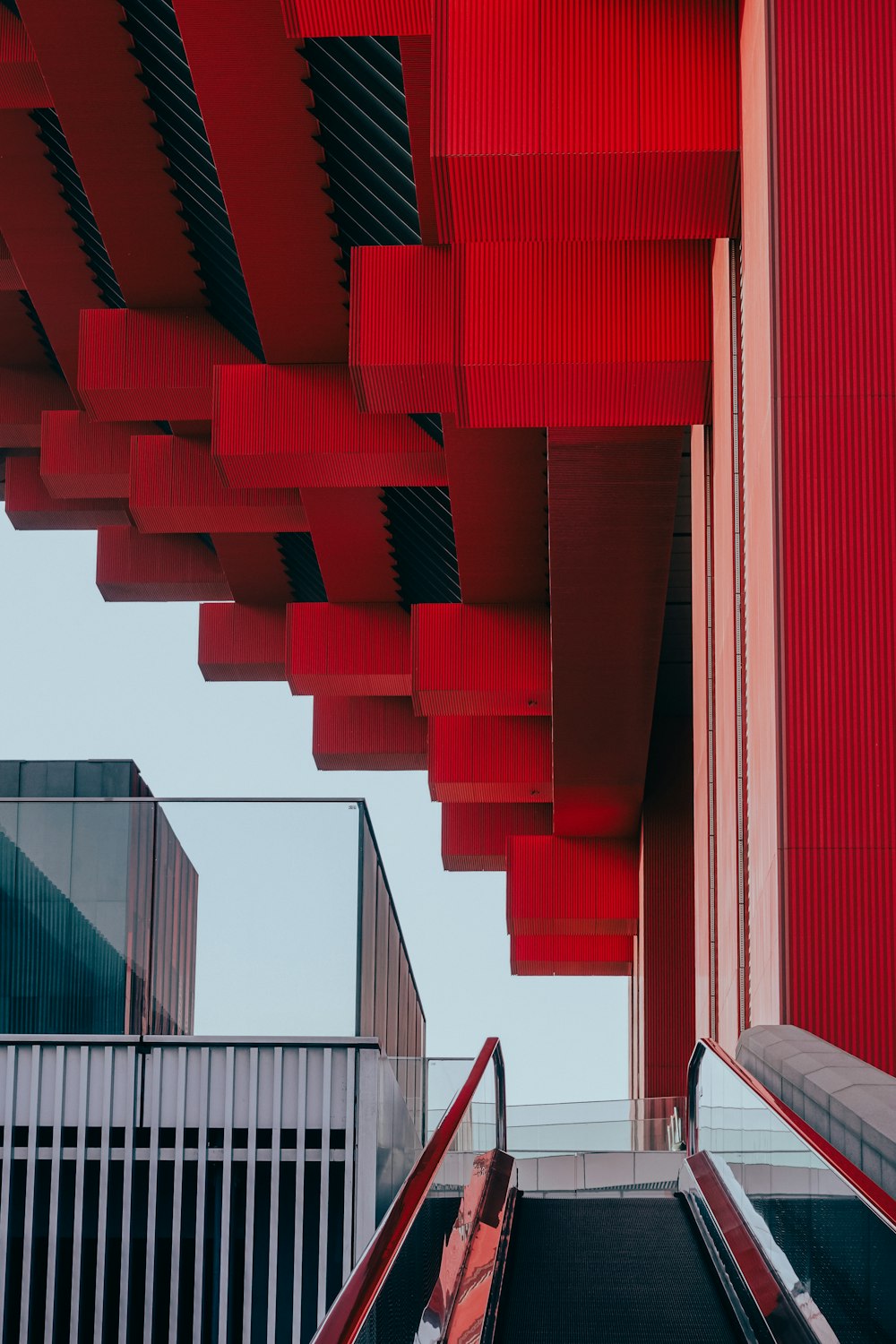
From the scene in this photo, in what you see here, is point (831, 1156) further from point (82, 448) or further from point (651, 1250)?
point (82, 448)

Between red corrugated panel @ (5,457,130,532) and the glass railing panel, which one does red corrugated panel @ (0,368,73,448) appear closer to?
red corrugated panel @ (5,457,130,532)

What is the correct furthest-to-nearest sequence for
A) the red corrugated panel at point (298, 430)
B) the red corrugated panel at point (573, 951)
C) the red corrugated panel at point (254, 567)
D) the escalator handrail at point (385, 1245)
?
the red corrugated panel at point (573, 951)
the red corrugated panel at point (254, 567)
the red corrugated panel at point (298, 430)
the escalator handrail at point (385, 1245)

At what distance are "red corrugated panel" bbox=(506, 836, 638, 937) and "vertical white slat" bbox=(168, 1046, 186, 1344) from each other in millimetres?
12563

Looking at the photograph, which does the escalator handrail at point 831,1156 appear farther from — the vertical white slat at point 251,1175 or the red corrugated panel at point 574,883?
the red corrugated panel at point 574,883

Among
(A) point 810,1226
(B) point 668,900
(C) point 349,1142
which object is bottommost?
(C) point 349,1142

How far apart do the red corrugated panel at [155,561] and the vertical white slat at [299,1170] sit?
10.3 metres

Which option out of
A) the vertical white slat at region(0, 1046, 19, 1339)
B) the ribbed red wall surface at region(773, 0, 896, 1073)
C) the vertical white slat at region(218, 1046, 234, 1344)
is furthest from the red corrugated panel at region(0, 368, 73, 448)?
the ribbed red wall surface at region(773, 0, 896, 1073)

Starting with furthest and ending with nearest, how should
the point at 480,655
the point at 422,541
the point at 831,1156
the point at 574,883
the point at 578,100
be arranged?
1. the point at 574,883
2. the point at 422,541
3. the point at 480,655
4. the point at 578,100
5. the point at 831,1156

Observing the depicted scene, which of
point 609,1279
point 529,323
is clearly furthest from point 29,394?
point 609,1279

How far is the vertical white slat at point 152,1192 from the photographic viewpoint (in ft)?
22.7

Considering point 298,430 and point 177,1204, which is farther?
point 298,430

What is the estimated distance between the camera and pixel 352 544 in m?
13.9

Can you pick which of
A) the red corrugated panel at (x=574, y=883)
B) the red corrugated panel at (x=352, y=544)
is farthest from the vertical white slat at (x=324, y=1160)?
the red corrugated panel at (x=574, y=883)

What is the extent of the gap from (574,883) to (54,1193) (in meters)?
13.3
